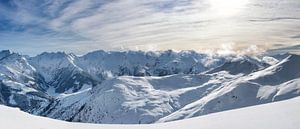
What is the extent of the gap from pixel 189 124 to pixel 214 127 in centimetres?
225

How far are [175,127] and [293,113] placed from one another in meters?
4.68

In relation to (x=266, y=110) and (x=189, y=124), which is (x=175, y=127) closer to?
(x=189, y=124)

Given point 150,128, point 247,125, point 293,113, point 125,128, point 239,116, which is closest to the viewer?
point 247,125

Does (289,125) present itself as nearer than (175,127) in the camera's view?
Yes

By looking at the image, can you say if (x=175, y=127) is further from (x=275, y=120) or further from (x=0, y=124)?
(x=0, y=124)

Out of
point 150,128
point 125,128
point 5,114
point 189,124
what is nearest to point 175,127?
point 189,124

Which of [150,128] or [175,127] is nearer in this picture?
[175,127]

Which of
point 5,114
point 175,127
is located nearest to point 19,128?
point 5,114

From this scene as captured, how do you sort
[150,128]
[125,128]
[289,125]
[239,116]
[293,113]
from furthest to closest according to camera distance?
[125,128]
[150,128]
[239,116]
[293,113]
[289,125]

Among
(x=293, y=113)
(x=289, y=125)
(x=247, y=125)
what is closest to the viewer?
(x=289, y=125)

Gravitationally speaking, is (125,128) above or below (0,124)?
below

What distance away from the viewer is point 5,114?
20.5 meters

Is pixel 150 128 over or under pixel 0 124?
under

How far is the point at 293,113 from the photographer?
14914 millimetres
